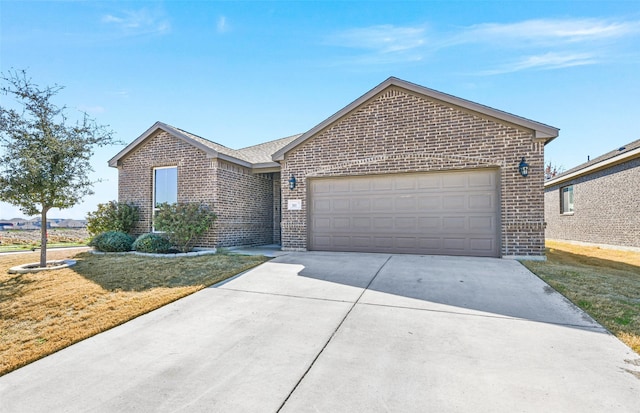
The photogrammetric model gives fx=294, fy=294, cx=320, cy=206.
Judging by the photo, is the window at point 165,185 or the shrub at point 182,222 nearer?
the shrub at point 182,222

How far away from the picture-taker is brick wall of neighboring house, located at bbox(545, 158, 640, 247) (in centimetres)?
1085

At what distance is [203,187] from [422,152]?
24.1ft

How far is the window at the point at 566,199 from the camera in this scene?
15.4m

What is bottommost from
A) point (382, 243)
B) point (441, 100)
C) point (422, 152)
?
point (382, 243)

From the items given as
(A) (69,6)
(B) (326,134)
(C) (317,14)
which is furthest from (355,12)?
(A) (69,6)

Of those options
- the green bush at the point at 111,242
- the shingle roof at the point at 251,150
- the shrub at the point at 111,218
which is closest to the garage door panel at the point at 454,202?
the shingle roof at the point at 251,150

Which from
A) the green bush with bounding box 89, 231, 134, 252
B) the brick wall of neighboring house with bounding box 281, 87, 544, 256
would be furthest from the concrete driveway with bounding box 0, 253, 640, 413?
the green bush with bounding box 89, 231, 134, 252

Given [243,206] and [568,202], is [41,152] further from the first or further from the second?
[568,202]

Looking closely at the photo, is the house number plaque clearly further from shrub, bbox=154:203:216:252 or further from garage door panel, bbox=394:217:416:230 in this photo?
garage door panel, bbox=394:217:416:230

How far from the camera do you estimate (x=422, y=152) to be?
8.55 m

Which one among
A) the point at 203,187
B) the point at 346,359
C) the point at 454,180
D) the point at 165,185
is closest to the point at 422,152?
the point at 454,180

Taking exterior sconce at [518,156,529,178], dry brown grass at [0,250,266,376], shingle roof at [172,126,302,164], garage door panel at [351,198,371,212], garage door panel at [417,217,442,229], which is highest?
shingle roof at [172,126,302,164]

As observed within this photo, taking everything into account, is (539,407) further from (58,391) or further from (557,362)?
(58,391)

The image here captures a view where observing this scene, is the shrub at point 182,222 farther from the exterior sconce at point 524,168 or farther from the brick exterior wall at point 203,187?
the exterior sconce at point 524,168
